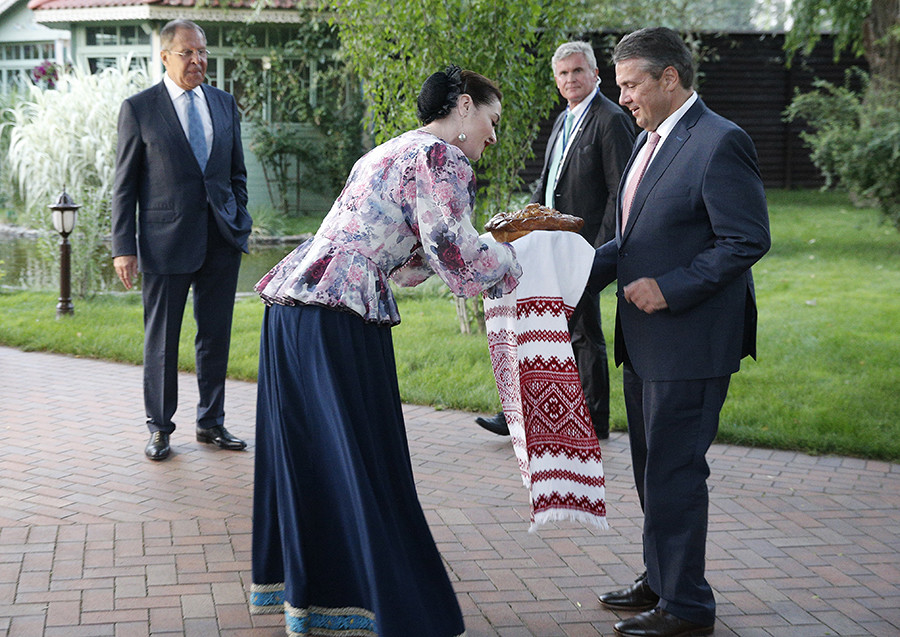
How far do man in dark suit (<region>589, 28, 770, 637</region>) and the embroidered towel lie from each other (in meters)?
0.22

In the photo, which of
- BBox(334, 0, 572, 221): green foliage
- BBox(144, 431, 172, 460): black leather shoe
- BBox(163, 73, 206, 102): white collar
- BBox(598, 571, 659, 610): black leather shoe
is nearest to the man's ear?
BBox(598, 571, 659, 610): black leather shoe

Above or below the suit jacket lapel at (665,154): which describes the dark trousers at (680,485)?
below

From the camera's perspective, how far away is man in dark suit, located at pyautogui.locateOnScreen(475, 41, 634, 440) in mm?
5668

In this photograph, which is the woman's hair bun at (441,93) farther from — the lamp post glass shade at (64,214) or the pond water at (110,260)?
the pond water at (110,260)

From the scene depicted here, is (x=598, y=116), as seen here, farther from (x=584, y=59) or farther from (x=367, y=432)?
(x=367, y=432)

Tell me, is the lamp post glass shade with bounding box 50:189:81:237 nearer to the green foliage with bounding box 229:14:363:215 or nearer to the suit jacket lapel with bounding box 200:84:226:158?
the suit jacket lapel with bounding box 200:84:226:158

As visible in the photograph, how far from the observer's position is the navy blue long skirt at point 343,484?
10.4ft

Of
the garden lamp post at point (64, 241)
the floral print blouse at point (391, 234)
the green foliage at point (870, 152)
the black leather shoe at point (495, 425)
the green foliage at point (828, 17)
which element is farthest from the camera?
the green foliage at point (828, 17)

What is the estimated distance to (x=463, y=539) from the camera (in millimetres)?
4441

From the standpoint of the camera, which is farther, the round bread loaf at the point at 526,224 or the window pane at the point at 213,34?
the window pane at the point at 213,34

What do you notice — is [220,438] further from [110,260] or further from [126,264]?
[110,260]

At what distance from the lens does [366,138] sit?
2016cm

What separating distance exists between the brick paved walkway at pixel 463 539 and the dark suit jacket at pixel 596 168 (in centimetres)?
140

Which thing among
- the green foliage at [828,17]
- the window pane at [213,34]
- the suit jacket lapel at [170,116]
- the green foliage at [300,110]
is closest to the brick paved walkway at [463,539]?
the suit jacket lapel at [170,116]
